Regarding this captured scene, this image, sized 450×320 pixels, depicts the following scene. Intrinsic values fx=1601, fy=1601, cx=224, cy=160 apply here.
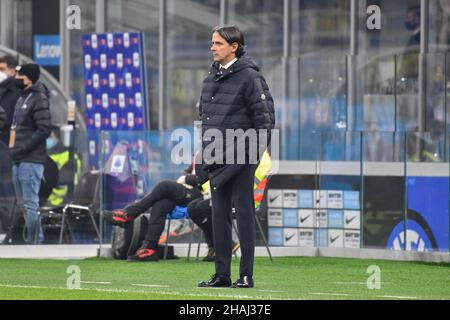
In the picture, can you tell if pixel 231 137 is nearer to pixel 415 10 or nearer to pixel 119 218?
pixel 119 218

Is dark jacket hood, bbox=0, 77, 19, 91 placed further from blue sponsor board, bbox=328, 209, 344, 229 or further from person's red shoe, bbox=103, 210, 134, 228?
blue sponsor board, bbox=328, 209, 344, 229

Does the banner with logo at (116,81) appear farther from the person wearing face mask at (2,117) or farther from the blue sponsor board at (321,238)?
the blue sponsor board at (321,238)

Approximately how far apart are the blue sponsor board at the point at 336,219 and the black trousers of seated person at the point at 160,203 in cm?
193

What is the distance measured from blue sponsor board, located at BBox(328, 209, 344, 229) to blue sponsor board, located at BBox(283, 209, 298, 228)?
16.9 inches

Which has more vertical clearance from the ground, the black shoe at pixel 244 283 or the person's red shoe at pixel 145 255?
the black shoe at pixel 244 283

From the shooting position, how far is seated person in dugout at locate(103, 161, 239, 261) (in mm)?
15391

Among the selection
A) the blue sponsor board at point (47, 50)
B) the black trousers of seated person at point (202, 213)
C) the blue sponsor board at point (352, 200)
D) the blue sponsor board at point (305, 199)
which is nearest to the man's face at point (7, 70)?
the blue sponsor board at point (305, 199)

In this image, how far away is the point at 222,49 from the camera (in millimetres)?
11469

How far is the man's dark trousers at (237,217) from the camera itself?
451 inches

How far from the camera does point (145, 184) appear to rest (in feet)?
A: 57.9

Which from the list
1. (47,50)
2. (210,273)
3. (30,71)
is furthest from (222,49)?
(47,50)

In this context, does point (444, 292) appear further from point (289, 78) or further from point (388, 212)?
point (289, 78)

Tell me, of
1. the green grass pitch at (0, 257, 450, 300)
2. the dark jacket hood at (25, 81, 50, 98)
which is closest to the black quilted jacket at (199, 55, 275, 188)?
the green grass pitch at (0, 257, 450, 300)

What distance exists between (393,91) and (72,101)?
5367mm
